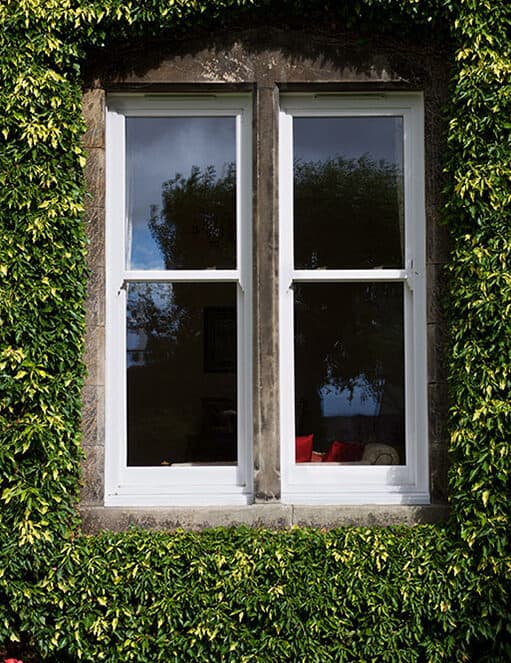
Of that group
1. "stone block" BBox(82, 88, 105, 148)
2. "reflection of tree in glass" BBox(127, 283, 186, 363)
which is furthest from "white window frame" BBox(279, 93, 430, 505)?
"stone block" BBox(82, 88, 105, 148)

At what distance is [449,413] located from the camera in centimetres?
420

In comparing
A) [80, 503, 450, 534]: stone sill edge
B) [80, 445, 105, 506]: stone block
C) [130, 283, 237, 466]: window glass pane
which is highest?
[130, 283, 237, 466]: window glass pane

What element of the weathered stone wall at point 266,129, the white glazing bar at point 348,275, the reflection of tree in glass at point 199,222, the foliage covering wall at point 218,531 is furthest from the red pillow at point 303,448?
the reflection of tree in glass at point 199,222

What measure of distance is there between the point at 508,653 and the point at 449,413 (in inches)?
45.7

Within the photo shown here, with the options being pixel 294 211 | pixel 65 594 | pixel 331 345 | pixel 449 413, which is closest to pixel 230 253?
pixel 294 211

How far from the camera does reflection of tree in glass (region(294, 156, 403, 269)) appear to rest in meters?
4.48

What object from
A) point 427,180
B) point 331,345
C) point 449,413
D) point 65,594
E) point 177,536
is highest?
point 427,180

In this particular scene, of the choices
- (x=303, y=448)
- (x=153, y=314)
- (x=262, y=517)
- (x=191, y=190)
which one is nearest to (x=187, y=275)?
(x=153, y=314)

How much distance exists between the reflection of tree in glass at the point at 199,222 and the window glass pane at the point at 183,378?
15 centimetres

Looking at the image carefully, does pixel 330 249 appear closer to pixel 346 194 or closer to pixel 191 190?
pixel 346 194

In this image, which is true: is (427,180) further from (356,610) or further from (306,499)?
(356,610)

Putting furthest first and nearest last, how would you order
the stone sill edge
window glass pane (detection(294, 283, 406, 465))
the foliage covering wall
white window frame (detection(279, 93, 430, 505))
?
window glass pane (detection(294, 283, 406, 465)), white window frame (detection(279, 93, 430, 505)), the stone sill edge, the foliage covering wall

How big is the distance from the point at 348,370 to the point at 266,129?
4.40ft

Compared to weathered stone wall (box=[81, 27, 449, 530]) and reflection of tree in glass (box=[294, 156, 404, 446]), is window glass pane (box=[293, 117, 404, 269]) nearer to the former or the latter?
reflection of tree in glass (box=[294, 156, 404, 446])
